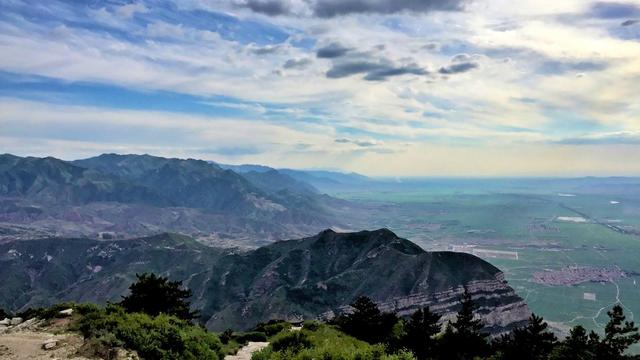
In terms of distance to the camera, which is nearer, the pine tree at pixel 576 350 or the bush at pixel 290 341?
the bush at pixel 290 341

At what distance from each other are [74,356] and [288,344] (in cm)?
1229

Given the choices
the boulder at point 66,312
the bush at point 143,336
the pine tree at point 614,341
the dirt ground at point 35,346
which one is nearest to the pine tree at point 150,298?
the boulder at point 66,312

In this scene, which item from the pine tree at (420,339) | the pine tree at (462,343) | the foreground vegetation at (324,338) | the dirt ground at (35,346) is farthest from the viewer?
the pine tree at (462,343)

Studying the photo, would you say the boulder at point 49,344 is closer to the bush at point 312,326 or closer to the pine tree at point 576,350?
the bush at point 312,326

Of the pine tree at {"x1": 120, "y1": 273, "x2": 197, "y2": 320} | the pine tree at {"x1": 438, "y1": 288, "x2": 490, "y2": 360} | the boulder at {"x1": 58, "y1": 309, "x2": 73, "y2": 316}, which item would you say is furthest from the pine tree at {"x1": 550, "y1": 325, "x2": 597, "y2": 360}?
the boulder at {"x1": 58, "y1": 309, "x2": 73, "y2": 316}

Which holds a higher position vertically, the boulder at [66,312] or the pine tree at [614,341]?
the boulder at [66,312]

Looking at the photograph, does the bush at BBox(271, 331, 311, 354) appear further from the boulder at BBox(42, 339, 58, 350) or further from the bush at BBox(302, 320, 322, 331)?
the bush at BBox(302, 320, 322, 331)

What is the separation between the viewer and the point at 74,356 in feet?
85.4

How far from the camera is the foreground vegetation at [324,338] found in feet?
91.7

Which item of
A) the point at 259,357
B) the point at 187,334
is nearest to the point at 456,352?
the point at 259,357

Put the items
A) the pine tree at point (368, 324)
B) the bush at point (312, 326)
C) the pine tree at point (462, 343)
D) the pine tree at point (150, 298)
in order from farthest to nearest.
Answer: the bush at point (312, 326) → the pine tree at point (368, 324) → the pine tree at point (150, 298) → the pine tree at point (462, 343)

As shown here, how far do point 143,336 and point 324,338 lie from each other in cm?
1201

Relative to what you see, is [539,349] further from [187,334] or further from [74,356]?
[74,356]

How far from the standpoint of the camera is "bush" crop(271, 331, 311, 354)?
30.7 metres
